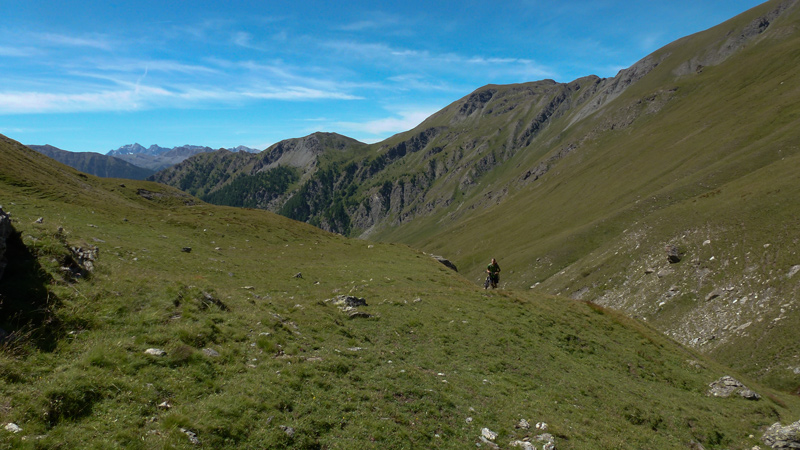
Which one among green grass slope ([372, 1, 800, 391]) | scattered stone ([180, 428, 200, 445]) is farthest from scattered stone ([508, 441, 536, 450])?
green grass slope ([372, 1, 800, 391])

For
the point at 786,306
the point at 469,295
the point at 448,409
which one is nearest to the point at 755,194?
the point at 786,306

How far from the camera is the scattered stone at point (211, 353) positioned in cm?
1273

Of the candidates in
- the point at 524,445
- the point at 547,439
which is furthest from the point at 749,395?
the point at 524,445

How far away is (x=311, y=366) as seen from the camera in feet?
45.8

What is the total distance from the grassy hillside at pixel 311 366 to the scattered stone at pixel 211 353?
0.21ft

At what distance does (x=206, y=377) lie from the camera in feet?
38.0

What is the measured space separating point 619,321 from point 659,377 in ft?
25.9

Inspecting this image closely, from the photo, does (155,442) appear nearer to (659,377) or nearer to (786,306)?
(659,377)

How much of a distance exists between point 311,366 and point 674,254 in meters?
64.9

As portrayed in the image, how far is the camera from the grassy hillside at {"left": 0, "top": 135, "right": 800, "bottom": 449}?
A: 31.1ft

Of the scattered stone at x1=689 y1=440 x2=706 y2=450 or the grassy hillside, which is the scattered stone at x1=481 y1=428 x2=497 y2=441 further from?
the scattered stone at x1=689 y1=440 x2=706 y2=450

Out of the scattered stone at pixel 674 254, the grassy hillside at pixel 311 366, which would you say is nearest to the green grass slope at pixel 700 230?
the scattered stone at pixel 674 254

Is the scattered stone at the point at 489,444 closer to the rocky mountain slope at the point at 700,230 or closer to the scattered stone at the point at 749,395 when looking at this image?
the scattered stone at the point at 749,395

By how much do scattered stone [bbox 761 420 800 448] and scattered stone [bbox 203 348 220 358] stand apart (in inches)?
1010
